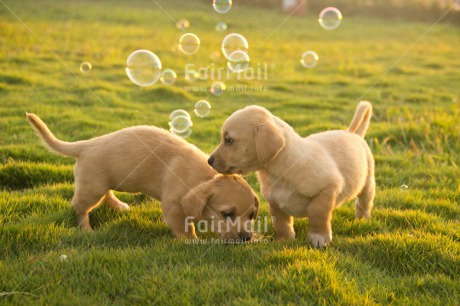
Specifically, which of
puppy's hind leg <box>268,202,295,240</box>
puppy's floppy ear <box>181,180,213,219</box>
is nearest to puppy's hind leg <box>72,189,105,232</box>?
puppy's floppy ear <box>181,180,213,219</box>

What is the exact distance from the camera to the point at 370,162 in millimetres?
5043

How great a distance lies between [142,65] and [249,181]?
2216 mm

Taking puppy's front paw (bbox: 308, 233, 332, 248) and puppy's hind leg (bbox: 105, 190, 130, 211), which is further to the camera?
puppy's hind leg (bbox: 105, 190, 130, 211)

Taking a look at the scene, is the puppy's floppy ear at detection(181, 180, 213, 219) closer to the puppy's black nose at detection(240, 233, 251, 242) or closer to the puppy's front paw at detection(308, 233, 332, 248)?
the puppy's black nose at detection(240, 233, 251, 242)

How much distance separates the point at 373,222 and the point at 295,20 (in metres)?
23.3

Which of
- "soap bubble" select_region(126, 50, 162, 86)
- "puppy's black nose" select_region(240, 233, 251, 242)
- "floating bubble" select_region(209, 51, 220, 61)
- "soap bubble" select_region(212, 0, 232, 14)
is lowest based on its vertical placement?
"puppy's black nose" select_region(240, 233, 251, 242)

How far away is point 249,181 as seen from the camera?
644cm

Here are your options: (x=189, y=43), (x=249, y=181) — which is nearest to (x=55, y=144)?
(x=249, y=181)

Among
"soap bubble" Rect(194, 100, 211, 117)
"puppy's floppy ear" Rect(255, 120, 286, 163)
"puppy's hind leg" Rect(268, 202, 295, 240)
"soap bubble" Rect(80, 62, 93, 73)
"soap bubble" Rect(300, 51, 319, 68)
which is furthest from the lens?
"soap bubble" Rect(80, 62, 93, 73)

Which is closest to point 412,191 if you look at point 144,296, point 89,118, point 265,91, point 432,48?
point 144,296

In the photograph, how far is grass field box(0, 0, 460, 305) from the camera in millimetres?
3445

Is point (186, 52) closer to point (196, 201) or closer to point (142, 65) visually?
point (142, 65)

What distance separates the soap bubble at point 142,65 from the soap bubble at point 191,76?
17.2ft

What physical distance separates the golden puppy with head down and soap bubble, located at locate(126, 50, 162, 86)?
77.4 inches
